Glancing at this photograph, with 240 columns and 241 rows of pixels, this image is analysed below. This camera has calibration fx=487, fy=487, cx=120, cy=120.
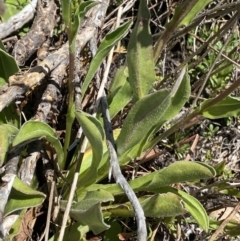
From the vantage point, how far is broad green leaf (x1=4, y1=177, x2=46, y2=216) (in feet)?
4.32

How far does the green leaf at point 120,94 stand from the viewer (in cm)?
163

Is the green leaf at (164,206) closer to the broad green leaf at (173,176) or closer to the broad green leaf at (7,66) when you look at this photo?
the broad green leaf at (173,176)

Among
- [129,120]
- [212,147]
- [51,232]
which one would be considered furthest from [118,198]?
[212,147]

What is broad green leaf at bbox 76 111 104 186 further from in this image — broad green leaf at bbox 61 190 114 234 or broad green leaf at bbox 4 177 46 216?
broad green leaf at bbox 4 177 46 216

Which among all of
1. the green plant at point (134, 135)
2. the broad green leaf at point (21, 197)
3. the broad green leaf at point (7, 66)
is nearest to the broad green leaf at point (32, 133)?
the green plant at point (134, 135)

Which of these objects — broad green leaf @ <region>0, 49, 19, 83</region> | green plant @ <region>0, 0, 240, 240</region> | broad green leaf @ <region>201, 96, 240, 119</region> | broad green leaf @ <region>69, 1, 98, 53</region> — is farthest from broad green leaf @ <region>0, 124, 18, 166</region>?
broad green leaf @ <region>201, 96, 240, 119</region>

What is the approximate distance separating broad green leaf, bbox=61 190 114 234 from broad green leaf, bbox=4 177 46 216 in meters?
0.12

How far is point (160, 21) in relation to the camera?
2.20m

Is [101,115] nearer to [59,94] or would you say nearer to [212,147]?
[59,94]

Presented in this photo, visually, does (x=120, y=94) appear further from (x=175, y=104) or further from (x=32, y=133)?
(x=32, y=133)

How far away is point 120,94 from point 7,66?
1.26 feet

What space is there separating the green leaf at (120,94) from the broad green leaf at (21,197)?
1.45 feet

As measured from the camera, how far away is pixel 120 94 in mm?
1632

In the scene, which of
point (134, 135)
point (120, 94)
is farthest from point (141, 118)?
point (120, 94)
